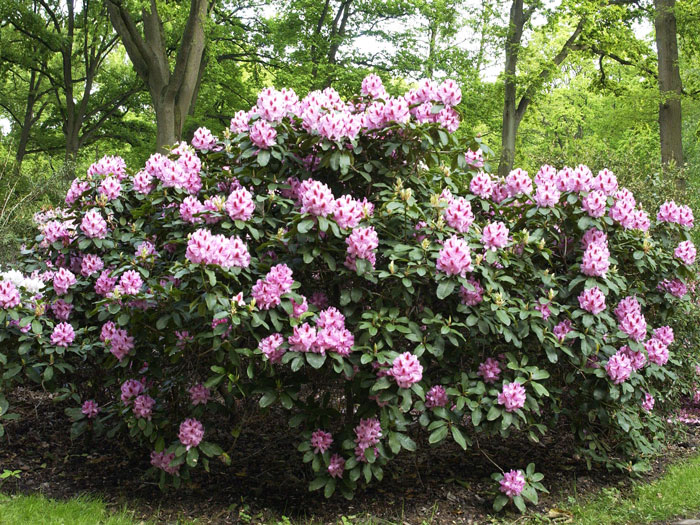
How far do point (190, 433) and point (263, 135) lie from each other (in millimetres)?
1683

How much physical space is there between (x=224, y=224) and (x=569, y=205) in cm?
215

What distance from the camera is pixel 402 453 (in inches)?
158

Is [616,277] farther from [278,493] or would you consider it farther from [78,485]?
[78,485]

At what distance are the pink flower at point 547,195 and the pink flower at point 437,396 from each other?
4.32 ft

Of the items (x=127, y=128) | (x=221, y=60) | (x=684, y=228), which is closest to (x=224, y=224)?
(x=684, y=228)

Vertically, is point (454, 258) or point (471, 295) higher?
point (454, 258)

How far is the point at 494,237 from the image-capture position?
11.4 feet

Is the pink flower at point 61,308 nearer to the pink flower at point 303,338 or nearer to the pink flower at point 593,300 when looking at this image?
the pink flower at point 303,338

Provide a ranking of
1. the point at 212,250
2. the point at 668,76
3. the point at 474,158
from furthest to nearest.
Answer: the point at 668,76 < the point at 474,158 < the point at 212,250

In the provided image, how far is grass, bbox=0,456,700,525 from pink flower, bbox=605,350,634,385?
0.77 meters

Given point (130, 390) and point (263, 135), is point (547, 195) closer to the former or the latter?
point (263, 135)

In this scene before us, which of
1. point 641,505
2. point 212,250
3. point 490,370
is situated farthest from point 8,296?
point 641,505

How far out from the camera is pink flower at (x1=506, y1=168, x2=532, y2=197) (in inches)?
156

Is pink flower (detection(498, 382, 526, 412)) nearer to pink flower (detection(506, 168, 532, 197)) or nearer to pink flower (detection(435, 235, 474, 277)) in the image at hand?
pink flower (detection(435, 235, 474, 277))
